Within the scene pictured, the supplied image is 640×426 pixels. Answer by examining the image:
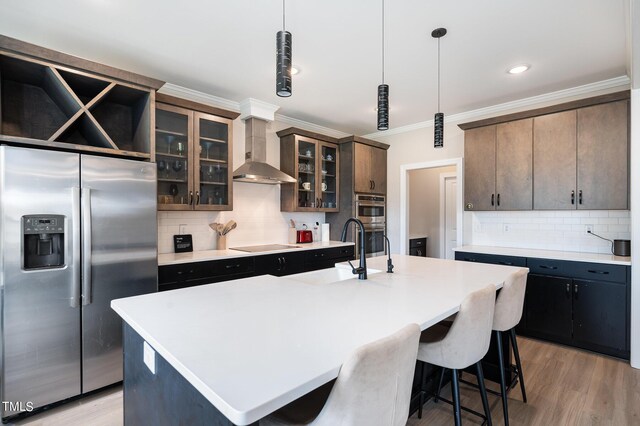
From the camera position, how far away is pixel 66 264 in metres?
2.28

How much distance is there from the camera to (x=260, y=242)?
4.32 m

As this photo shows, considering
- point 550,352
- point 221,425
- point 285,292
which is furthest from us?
point 550,352

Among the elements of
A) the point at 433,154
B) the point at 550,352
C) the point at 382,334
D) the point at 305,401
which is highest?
the point at 433,154

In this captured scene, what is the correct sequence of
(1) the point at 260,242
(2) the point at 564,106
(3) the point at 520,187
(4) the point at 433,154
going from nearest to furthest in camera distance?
1. (2) the point at 564,106
2. (3) the point at 520,187
3. (1) the point at 260,242
4. (4) the point at 433,154

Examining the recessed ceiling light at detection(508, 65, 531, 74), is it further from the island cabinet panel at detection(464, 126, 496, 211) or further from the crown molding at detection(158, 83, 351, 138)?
the crown molding at detection(158, 83, 351, 138)

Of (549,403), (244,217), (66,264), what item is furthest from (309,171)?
(549,403)

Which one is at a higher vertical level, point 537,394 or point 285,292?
point 285,292

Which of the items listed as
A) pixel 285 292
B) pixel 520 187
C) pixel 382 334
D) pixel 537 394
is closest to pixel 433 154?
pixel 520 187

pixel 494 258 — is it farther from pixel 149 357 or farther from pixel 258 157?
pixel 149 357

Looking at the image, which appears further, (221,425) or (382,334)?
(382,334)

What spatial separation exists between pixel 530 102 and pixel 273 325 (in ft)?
13.7

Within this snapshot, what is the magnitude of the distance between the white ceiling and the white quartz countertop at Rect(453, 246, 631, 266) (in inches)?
70.7

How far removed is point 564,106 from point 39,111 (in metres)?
4.95

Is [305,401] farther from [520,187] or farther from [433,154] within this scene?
[433,154]
